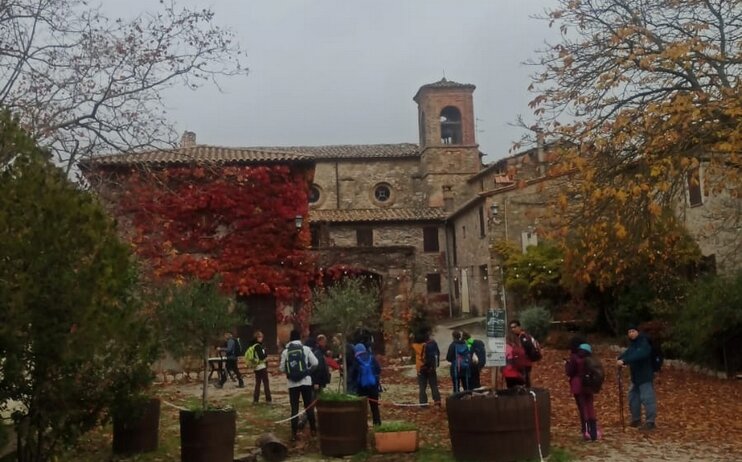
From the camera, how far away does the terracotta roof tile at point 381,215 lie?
1420 inches

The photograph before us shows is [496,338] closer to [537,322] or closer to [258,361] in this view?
[258,361]

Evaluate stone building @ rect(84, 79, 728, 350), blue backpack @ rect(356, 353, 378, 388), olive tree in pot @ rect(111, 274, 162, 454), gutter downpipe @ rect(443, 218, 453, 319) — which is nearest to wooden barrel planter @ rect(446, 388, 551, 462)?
blue backpack @ rect(356, 353, 378, 388)

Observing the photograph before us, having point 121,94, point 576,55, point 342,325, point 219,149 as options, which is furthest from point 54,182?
point 219,149

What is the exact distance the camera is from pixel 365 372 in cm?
1063

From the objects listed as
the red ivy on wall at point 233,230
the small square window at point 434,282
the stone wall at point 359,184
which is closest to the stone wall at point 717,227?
the red ivy on wall at point 233,230

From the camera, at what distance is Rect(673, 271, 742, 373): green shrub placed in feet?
49.4

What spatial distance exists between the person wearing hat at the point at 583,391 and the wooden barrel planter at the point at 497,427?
1411mm

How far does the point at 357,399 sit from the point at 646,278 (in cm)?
1309

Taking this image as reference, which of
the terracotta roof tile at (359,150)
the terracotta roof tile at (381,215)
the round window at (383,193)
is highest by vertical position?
the terracotta roof tile at (359,150)

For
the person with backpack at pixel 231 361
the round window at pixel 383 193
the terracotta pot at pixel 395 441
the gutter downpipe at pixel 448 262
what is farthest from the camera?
the round window at pixel 383 193

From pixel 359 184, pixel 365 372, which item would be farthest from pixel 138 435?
pixel 359 184

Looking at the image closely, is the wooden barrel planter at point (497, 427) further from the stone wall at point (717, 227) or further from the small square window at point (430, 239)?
the small square window at point (430, 239)

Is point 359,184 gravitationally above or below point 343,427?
above

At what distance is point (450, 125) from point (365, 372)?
3523cm
